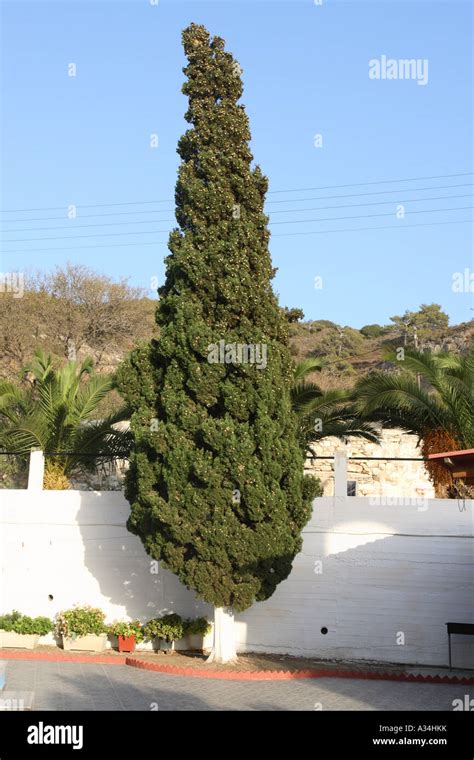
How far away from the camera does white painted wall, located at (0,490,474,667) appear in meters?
15.0

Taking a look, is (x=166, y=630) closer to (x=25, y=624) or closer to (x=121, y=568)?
(x=121, y=568)

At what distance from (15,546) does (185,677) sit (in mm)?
4737

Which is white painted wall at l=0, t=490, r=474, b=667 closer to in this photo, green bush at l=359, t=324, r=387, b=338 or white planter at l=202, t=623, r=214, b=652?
white planter at l=202, t=623, r=214, b=652

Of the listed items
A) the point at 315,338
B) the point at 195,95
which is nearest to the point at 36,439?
the point at 195,95

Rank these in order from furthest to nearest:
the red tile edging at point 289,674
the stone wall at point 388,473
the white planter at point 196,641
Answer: the stone wall at point 388,473 < the white planter at point 196,641 < the red tile edging at point 289,674

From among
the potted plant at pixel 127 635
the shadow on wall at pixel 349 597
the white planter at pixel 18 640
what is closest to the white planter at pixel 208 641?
the shadow on wall at pixel 349 597

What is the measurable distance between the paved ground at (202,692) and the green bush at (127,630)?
151cm

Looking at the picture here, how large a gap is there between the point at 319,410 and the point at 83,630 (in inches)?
231

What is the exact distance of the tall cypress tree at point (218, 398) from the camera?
1417cm

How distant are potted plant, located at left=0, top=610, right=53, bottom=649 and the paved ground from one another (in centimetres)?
171

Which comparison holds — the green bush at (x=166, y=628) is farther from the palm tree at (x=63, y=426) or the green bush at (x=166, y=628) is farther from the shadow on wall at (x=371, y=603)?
the palm tree at (x=63, y=426)

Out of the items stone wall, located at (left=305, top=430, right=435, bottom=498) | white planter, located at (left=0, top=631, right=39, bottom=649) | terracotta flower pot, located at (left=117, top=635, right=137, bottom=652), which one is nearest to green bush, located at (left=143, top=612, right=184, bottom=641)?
terracotta flower pot, located at (left=117, top=635, right=137, bottom=652)

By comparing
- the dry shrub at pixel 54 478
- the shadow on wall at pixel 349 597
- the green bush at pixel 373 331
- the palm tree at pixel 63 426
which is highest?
the green bush at pixel 373 331

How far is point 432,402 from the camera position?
55.6ft
